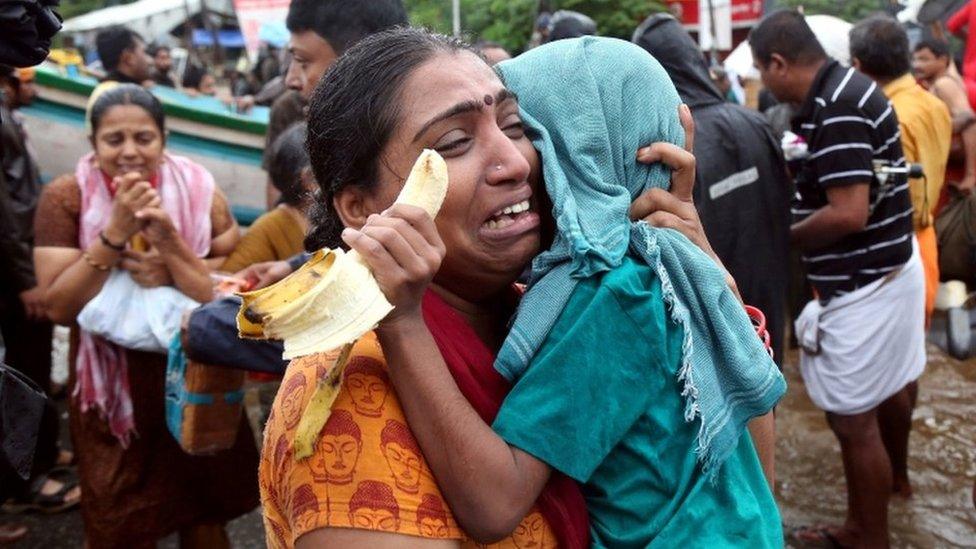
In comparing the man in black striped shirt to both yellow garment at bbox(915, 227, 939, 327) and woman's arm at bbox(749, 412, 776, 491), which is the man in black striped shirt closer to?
yellow garment at bbox(915, 227, 939, 327)

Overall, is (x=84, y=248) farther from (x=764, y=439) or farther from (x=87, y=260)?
(x=764, y=439)

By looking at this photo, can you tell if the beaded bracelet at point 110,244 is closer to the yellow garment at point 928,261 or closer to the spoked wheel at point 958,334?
the spoked wheel at point 958,334

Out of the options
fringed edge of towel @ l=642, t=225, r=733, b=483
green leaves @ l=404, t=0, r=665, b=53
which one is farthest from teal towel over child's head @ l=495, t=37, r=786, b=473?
green leaves @ l=404, t=0, r=665, b=53

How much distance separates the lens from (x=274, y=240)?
11.3 ft

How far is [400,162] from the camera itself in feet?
4.57

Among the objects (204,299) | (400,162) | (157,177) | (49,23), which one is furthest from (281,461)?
(157,177)

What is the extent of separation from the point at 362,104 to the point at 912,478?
436 centimetres

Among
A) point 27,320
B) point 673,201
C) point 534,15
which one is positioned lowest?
point 534,15

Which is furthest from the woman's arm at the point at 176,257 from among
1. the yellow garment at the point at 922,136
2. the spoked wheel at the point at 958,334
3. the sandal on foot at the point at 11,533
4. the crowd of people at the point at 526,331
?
the yellow garment at the point at 922,136

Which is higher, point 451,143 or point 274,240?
point 451,143

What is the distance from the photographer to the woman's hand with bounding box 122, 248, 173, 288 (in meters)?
3.26

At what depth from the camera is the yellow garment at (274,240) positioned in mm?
3428

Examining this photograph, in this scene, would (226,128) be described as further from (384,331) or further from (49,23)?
(384,331)

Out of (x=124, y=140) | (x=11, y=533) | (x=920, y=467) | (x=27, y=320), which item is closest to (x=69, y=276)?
(x=124, y=140)
